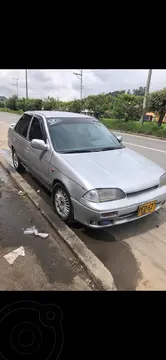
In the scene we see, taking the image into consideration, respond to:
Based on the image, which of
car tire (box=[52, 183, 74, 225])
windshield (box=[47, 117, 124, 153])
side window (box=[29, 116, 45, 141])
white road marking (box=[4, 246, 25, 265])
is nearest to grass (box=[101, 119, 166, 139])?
windshield (box=[47, 117, 124, 153])

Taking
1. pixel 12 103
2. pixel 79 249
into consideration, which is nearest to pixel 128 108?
pixel 79 249

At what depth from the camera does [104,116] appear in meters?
34.1

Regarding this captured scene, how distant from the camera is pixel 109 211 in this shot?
259 centimetres

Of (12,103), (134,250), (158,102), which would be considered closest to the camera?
(134,250)

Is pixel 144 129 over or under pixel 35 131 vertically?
under

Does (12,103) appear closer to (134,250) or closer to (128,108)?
(128,108)

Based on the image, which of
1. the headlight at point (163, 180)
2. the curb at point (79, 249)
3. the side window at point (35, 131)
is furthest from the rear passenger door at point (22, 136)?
the headlight at point (163, 180)

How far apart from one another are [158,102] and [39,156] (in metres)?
15.6

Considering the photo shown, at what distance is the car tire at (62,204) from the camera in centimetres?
301

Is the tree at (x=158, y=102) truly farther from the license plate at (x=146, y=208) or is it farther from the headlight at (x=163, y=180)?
the license plate at (x=146, y=208)
